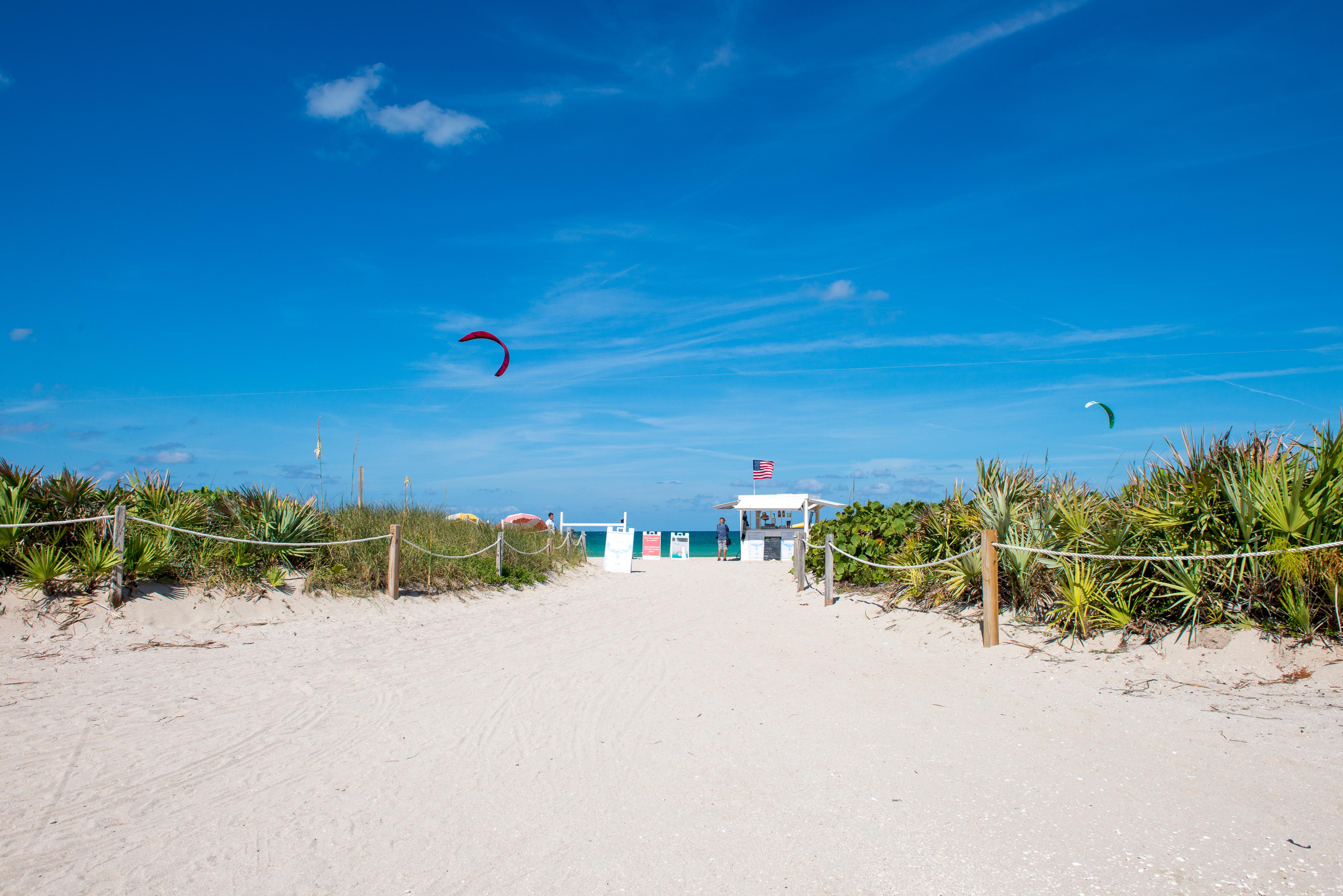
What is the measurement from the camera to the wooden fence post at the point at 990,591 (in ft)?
28.0

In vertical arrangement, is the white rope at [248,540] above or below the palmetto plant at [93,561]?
above

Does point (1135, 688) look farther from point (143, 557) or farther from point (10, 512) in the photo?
point (10, 512)

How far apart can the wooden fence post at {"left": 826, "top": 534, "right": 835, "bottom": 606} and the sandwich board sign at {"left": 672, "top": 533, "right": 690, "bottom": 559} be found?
65.0 feet

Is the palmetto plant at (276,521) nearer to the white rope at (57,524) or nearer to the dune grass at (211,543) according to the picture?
the dune grass at (211,543)

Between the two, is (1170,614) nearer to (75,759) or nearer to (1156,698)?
(1156,698)

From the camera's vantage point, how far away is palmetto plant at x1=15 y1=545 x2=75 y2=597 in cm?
875

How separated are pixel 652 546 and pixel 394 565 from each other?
19923 mm

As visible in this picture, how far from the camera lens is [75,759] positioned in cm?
482

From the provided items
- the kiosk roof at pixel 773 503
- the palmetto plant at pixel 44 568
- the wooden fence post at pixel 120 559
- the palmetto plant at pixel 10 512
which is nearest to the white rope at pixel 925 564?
the wooden fence post at pixel 120 559

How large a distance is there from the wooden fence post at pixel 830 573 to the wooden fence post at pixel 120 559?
Result: 10010mm

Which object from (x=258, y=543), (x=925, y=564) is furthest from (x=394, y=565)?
(x=925, y=564)

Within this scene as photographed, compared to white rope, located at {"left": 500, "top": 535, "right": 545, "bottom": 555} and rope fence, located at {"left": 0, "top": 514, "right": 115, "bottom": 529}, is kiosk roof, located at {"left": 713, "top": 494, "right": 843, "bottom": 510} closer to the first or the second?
white rope, located at {"left": 500, "top": 535, "right": 545, "bottom": 555}

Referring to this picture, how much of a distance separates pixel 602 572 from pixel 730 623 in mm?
10318

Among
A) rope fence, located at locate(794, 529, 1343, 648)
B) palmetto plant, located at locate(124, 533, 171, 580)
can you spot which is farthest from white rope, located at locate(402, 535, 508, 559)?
rope fence, located at locate(794, 529, 1343, 648)
